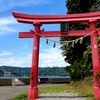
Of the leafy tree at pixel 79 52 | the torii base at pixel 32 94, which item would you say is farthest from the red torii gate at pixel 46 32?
the leafy tree at pixel 79 52

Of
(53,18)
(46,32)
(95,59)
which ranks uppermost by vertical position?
(53,18)

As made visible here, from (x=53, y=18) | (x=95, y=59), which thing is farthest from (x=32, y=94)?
(x=53, y=18)

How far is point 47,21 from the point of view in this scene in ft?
36.1

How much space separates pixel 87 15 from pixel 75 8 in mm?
7492

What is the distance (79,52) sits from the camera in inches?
693

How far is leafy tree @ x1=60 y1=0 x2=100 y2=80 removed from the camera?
15.8 m

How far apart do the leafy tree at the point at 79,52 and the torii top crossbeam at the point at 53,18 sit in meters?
4.84

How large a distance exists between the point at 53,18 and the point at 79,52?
7354 millimetres

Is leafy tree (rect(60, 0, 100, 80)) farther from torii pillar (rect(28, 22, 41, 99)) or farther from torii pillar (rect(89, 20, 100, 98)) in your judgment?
torii pillar (rect(28, 22, 41, 99))

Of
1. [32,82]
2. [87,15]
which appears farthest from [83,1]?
[32,82]

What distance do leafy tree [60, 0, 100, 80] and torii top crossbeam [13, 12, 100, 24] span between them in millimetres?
4838

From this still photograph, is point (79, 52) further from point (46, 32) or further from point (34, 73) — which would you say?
point (34, 73)

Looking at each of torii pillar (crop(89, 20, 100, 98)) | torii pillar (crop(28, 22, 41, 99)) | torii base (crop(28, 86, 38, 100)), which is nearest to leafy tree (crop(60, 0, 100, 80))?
torii pillar (crop(89, 20, 100, 98))

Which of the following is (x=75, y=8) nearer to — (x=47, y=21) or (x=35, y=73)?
(x=47, y=21)
